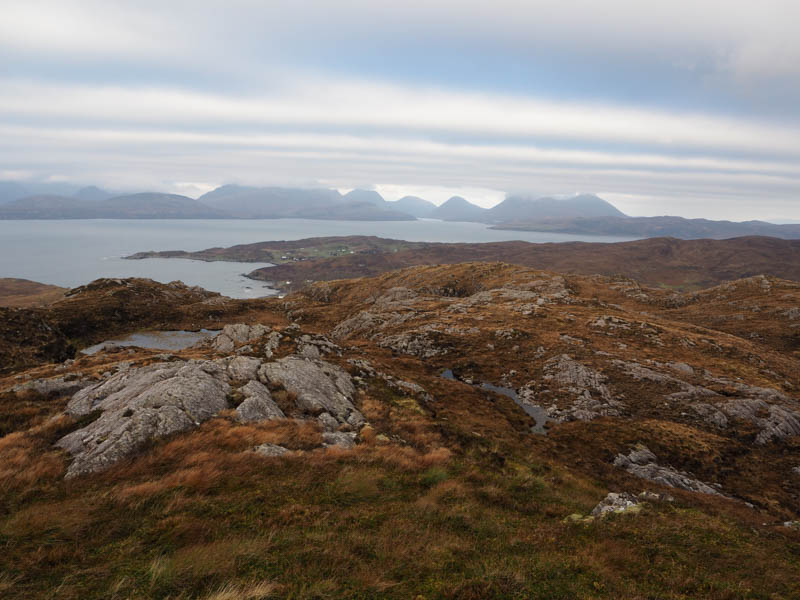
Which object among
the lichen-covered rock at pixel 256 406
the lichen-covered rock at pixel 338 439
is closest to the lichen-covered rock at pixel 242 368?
the lichen-covered rock at pixel 256 406

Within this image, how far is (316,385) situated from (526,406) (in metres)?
22.6

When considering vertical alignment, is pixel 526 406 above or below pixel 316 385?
below

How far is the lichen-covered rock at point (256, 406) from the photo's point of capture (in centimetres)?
1845

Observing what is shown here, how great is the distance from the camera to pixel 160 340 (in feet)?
176

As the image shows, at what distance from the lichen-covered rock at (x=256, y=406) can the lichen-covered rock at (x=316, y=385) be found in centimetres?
167

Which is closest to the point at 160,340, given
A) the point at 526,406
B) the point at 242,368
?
the point at 242,368

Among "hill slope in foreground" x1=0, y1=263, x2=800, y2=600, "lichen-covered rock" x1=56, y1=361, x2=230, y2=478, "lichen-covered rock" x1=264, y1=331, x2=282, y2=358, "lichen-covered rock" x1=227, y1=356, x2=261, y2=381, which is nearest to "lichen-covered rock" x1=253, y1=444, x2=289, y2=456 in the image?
"hill slope in foreground" x1=0, y1=263, x2=800, y2=600

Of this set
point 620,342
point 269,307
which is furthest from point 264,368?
point 269,307

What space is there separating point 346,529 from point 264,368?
1627 centimetres

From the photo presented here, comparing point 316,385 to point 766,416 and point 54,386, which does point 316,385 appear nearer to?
point 54,386

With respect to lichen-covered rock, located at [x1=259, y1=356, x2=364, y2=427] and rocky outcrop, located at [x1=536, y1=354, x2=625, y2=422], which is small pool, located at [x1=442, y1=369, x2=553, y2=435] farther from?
lichen-covered rock, located at [x1=259, y1=356, x2=364, y2=427]

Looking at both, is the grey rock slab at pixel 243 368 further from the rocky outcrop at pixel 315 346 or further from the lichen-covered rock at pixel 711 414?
the lichen-covered rock at pixel 711 414

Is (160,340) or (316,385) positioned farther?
(160,340)

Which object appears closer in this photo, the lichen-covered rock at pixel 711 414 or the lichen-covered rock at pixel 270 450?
the lichen-covered rock at pixel 270 450
